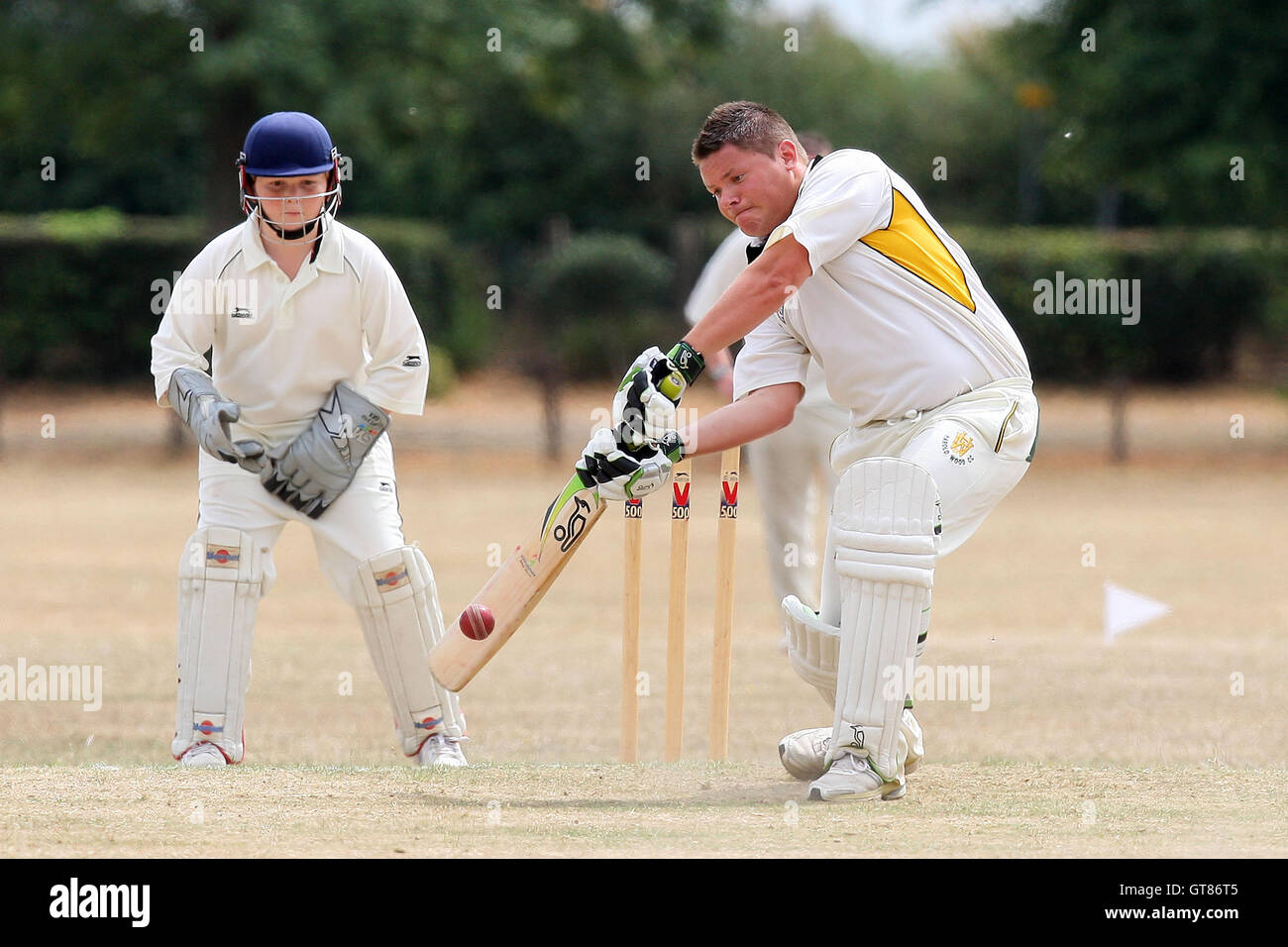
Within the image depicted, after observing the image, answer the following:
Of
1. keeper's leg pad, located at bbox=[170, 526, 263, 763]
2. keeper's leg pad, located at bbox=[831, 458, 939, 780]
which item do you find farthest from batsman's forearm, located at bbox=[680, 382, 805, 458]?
keeper's leg pad, located at bbox=[170, 526, 263, 763]

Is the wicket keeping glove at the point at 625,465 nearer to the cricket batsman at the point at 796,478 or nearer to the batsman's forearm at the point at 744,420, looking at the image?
the batsman's forearm at the point at 744,420

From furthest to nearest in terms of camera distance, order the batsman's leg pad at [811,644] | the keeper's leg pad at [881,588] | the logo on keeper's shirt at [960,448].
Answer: the batsman's leg pad at [811,644], the logo on keeper's shirt at [960,448], the keeper's leg pad at [881,588]

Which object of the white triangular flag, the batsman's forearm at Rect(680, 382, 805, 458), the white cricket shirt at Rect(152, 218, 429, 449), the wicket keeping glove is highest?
the white cricket shirt at Rect(152, 218, 429, 449)

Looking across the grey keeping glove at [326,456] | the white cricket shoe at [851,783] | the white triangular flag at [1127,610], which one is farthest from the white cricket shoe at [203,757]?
the white triangular flag at [1127,610]

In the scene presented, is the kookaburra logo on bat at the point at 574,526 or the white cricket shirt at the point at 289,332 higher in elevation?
the white cricket shirt at the point at 289,332

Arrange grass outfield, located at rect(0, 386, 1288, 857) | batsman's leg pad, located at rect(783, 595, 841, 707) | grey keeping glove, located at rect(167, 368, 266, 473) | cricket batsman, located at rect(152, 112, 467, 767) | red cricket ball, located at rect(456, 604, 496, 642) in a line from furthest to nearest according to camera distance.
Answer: cricket batsman, located at rect(152, 112, 467, 767) → grey keeping glove, located at rect(167, 368, 266, 473) → red cricket ball, located at rect(456, 604, 496, 642) → batsman's leg pad, located at rect(783, 595, 841, 707) → grass outfield, located at rect(0, 386, 1288, 857)

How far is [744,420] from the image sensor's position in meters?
4.32

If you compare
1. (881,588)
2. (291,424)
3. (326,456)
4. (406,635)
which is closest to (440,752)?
(406,635)

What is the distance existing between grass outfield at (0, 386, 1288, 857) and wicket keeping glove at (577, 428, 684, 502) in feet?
2.36

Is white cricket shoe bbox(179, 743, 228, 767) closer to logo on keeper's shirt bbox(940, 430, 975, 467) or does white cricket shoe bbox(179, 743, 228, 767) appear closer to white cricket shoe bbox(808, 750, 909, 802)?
white cricket shoe bbox(808, 750, 909, 802)

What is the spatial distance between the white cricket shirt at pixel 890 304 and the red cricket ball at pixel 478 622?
104 cm
